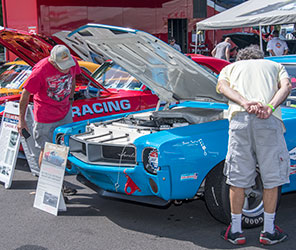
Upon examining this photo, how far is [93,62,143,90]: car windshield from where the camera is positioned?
7.54 m

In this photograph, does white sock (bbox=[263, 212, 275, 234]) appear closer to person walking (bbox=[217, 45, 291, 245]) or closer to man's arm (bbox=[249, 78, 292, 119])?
person walking (bbox=[217, 45, 291, 245])

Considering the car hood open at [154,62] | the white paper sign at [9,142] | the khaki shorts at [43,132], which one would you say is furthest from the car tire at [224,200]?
the white paper sign at [9,142]

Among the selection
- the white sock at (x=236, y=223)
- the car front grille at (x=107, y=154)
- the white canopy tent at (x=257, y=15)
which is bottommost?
the white sock at (x=236, y=223)

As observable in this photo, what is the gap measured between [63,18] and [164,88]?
36.3 ft

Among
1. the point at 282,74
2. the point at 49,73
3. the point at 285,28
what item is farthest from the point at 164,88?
the point at 285,28

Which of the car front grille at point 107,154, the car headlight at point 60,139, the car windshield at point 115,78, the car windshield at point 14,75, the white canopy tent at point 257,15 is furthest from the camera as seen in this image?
the white canopy tent at point 257,15

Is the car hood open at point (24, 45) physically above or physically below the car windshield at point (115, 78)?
above

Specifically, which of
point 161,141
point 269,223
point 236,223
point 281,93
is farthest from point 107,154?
point 281,93

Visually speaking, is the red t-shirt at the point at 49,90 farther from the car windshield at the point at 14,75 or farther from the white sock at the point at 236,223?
the white sock at the point at 236,223

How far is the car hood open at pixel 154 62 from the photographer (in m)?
4.40

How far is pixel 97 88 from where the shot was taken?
23.3 feet

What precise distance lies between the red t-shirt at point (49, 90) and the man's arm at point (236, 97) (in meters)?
1.96

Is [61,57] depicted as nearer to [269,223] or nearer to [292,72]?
[292,72]

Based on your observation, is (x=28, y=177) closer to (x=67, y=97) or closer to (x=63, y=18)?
(x=67, y=97)
